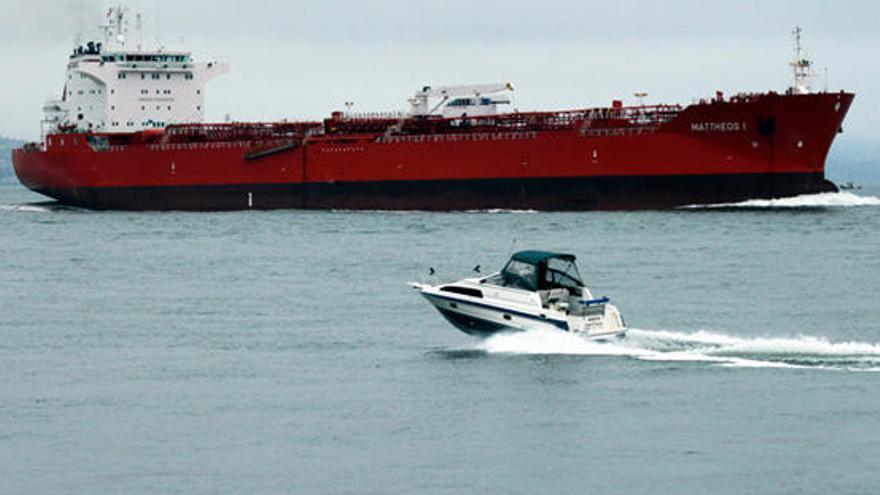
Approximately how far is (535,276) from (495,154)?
130 feet

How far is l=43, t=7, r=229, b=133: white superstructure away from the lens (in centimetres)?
8206

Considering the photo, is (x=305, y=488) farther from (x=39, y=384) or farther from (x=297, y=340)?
(x=297, y=340)

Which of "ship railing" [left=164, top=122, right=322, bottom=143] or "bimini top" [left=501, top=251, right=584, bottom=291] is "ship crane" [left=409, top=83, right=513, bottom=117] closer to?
"ship railing" [left=164, top=122, right=322, bottom=143]

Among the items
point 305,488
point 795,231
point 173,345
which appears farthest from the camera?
point 795,231

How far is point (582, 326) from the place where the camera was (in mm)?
27812

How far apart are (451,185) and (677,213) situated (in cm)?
986

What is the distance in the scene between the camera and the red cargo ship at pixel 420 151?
64.1 metres

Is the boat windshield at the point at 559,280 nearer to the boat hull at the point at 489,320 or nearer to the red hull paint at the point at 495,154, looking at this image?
the boat hull at the point at 489,320

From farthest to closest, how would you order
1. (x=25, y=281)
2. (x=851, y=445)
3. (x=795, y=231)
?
(x=795, y=231), (x=25, y=281), (x=851, y=445)

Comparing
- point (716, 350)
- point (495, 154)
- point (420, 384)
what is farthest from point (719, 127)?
point (420, 384)

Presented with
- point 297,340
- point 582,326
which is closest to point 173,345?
point 297,340

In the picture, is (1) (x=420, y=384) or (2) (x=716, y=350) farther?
(2) (x=716, y=350)

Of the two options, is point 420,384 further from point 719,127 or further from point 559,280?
point 719,127

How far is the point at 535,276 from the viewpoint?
28188mm
